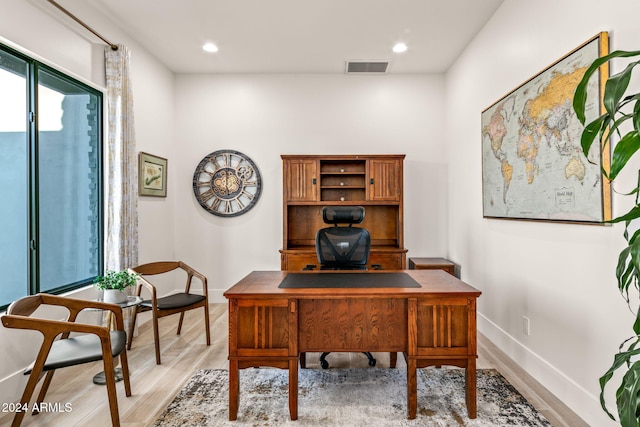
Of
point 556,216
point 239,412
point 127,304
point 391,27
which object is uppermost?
point 391,27

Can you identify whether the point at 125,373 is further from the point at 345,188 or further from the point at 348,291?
the point at 345,188

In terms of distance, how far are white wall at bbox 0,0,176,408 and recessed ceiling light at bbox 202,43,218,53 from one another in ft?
2.26

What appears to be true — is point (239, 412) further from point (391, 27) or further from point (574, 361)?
point (391, 27)

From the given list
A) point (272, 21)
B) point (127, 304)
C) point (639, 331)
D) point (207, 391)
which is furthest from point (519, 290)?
point (272, 21)

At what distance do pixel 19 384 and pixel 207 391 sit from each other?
1195 mm

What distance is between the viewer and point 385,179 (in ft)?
13.5

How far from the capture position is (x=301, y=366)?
107 inches

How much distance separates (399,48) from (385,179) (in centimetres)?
147

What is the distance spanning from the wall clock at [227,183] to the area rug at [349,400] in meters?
2.32

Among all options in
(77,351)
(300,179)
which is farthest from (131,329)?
(300,179)

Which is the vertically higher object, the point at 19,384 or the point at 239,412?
the point at 19,384

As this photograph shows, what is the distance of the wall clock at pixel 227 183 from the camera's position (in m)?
4.50

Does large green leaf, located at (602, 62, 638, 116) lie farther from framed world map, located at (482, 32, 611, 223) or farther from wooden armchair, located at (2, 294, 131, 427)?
wooden armchair, located at (2, 294, 131, 427)

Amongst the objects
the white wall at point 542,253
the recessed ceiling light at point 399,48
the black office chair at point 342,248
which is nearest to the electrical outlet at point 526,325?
the white wall at point 542,253
